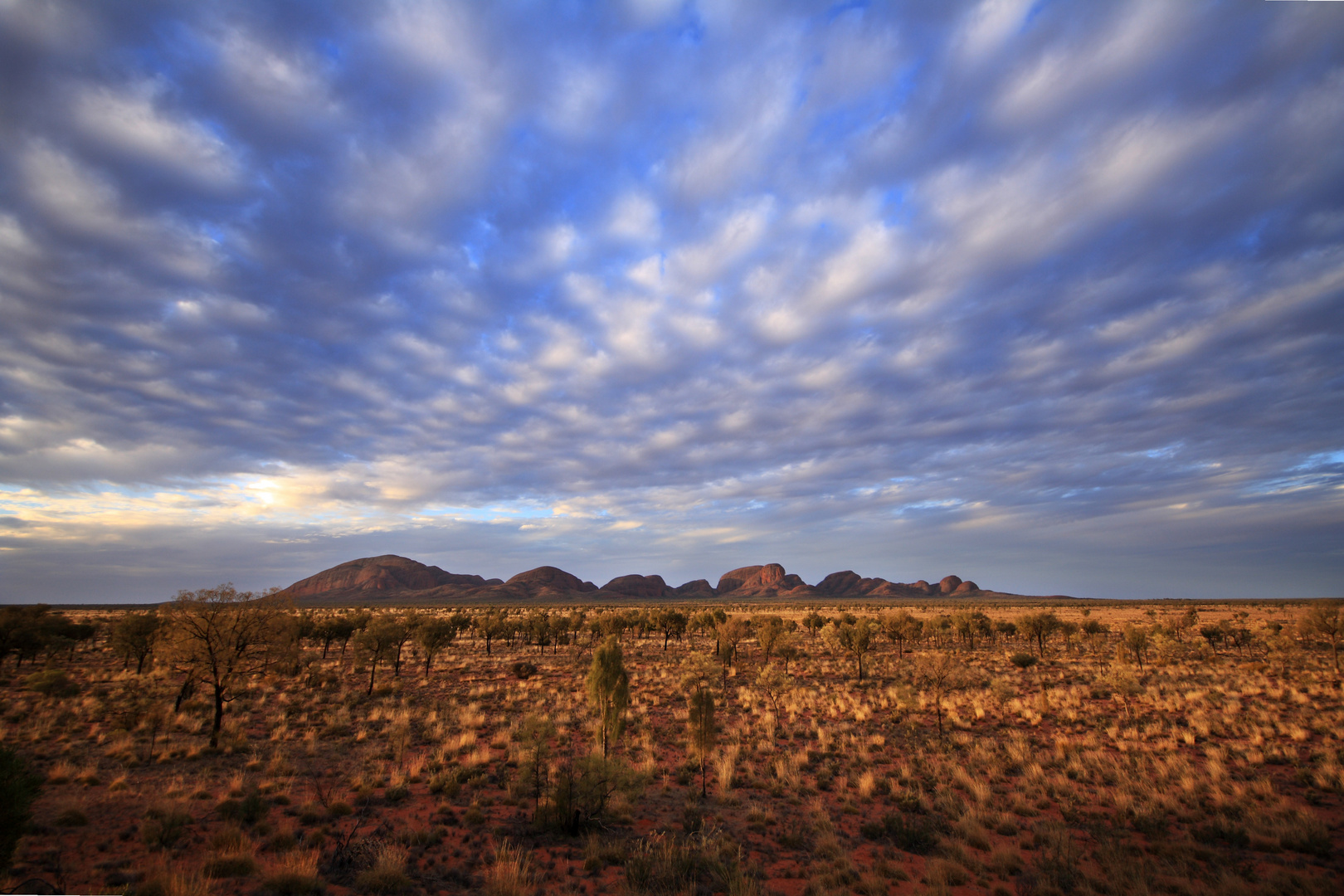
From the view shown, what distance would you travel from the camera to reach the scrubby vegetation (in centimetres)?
975

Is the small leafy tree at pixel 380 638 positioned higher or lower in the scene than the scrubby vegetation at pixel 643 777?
higher

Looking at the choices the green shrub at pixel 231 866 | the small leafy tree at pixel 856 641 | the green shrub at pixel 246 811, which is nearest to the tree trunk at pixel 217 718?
the green shrub at pixel 246 811

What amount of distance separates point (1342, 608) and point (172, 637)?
207 feet

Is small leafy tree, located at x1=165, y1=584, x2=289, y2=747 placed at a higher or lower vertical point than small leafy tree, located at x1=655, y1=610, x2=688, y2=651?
higher

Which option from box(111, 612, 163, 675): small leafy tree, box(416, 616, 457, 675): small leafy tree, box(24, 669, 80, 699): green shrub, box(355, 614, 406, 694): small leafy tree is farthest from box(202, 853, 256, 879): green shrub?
box(111, 612, 163, 675): small leafy tree

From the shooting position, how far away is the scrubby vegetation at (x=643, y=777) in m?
9.75

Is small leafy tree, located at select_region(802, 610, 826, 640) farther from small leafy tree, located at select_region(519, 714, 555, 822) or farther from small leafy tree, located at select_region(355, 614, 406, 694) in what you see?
small leafy tree, located at select_region(519, 714, 555, 822)

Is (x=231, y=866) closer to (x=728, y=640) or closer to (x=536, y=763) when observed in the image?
(x=536, y=763)

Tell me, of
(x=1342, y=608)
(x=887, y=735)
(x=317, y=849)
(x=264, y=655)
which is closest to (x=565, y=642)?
(x=264, y=655)

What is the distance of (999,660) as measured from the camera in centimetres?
3606

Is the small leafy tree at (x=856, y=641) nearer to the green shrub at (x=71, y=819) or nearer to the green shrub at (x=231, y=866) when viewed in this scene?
the green shrub at (x=231, y=866)

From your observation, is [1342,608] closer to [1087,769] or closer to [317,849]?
[1087,769]

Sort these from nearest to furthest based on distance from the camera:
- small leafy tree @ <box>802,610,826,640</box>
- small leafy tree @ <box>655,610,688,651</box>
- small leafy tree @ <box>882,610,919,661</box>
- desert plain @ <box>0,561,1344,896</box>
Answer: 1. desert plain @ <box>0,561,1344,896</box>
2. small leafy tree @ <box>882,610,919,661</box>
3. small leafy tree @ <box>655,610,688,651</box>
4. small leafy tree @ <box>802,610,826,640</box>

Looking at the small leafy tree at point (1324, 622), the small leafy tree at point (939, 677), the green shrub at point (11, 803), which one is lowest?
the small leafy tree at point (939, 677)
